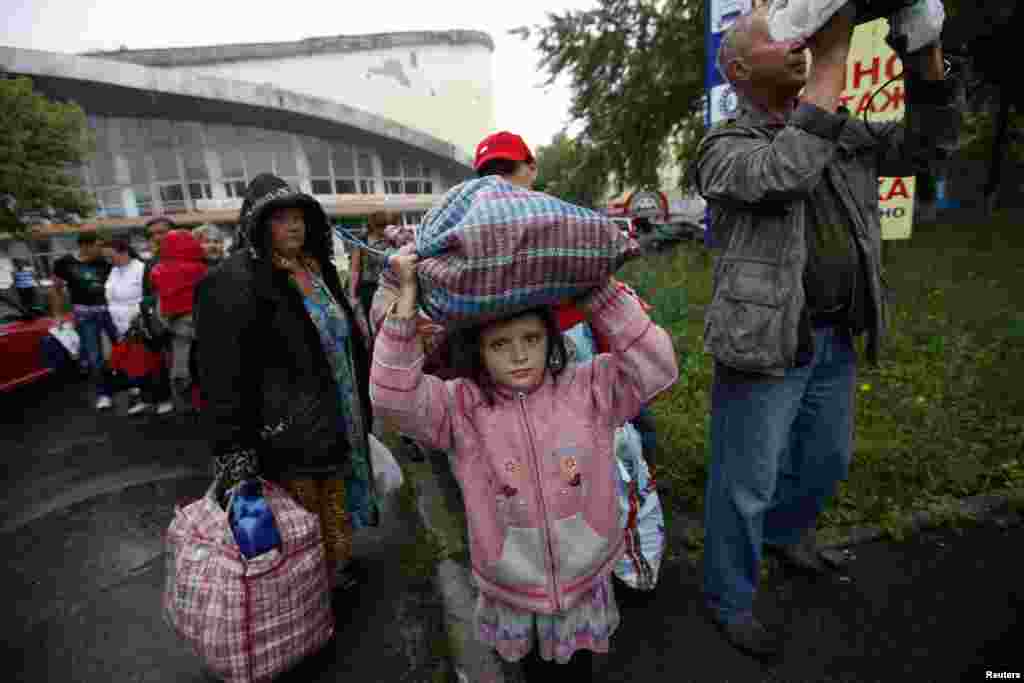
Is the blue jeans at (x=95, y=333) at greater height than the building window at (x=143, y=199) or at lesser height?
lesser

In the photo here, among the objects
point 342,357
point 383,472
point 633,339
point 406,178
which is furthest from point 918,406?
point 406,178

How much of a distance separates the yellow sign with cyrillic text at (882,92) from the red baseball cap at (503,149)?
274cm

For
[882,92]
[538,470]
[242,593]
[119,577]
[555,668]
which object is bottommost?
[119,577]

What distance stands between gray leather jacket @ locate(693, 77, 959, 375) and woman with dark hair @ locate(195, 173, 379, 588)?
5.33 ft

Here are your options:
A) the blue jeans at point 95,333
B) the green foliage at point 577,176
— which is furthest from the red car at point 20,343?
the green foliage at point 577,176

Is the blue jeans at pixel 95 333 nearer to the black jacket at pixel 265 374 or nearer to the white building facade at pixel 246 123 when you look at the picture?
the black jacket at pixel 265 374

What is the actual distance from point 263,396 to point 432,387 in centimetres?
118

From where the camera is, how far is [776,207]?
66.6 inches

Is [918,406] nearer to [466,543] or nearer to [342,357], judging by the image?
[466,543]

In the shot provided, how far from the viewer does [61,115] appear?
15164mm

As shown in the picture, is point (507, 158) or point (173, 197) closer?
point (507, 158)

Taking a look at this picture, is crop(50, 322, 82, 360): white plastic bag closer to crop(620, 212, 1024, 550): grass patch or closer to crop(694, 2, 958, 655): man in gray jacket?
crop(620, 212, 1024, 550): grass patch

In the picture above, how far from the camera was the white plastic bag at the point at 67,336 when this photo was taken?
7324 mm

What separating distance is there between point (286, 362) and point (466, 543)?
142 centimetres
